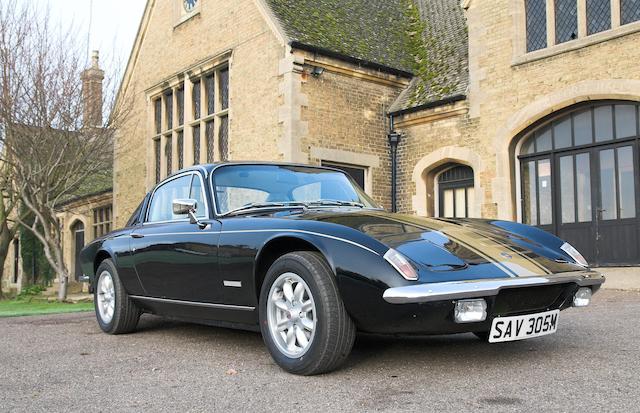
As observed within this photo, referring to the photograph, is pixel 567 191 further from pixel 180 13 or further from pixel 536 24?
pixel 180 13

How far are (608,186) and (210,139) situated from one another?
10190 millimetres

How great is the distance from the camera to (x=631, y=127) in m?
11.0

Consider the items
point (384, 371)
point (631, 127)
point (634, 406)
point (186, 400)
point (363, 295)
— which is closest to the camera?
point (634, 406)

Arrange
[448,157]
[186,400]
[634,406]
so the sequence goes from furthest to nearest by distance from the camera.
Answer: [448,157] < [186,400] < [634,406]

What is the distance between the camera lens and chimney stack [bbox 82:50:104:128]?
15.8 metres

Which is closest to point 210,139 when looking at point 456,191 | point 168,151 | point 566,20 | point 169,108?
point 168,151

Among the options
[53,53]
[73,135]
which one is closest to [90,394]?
[73,135]

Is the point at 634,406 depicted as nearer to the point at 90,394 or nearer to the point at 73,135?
the point at 90,394

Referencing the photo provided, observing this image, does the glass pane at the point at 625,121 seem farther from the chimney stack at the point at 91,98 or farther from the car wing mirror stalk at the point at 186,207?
the chimney stack at the point at 91,98

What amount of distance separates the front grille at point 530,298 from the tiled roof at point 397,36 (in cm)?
1039

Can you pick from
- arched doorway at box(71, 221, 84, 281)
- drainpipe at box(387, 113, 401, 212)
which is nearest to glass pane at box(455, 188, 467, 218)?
drainpipe at box(387, 113, 401, 212)

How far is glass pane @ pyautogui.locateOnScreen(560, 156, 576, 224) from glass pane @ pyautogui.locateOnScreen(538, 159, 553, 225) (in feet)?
0.87

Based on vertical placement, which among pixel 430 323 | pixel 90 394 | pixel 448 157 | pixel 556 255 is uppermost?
pixel 448 157

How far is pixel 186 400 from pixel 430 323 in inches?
52.8
